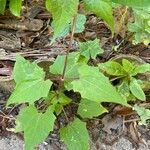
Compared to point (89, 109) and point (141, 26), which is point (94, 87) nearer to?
point (89, 109)

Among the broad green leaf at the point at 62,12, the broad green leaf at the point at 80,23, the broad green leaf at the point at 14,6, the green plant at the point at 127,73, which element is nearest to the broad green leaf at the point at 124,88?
the green plant at the point at 127,73

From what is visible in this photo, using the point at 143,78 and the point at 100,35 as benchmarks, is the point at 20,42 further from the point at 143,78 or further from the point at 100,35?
the point at 143,78

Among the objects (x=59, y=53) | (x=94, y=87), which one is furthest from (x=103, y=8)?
(x=59, y=53)

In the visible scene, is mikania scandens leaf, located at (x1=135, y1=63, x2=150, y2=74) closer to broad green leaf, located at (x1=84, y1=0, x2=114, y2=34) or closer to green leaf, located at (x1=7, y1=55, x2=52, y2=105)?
green leaf, located at (x1=7, y1=55, x2=52, y2=105)

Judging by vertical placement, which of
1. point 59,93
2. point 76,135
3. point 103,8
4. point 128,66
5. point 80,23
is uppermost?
point 103,8

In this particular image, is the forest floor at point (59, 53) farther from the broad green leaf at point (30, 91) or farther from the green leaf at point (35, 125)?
the broad green leaf at point (30, 91)

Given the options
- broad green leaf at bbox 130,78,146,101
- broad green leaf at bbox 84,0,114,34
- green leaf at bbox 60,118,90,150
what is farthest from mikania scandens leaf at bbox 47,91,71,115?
broad green leaf at bbox 84,0,114,34

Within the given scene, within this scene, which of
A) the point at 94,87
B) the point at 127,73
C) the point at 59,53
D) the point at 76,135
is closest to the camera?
the point at 94,87
